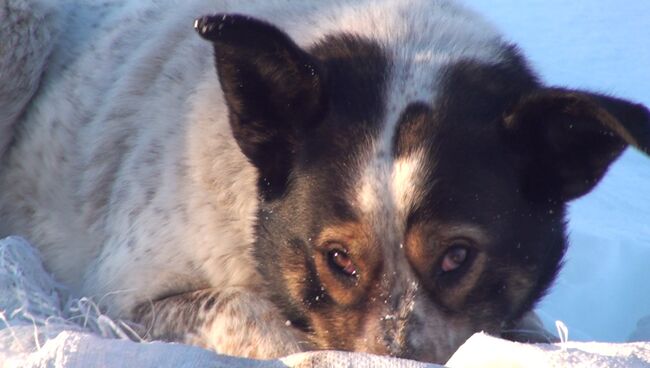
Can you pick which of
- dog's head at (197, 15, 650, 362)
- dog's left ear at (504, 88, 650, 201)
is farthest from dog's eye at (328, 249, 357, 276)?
dog's left ear at (504, 88, 650, 201)

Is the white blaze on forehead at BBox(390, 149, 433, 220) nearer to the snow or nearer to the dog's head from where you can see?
the dog's head

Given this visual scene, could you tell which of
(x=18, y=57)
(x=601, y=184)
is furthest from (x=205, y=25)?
(x=601, y=184)

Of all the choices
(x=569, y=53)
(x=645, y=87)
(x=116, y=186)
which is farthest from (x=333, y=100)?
(x=569, y=53)

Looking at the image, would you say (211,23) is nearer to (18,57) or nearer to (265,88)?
(265,88)

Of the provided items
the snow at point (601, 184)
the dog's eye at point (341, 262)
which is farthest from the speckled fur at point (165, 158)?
the snow at point (601, 184)

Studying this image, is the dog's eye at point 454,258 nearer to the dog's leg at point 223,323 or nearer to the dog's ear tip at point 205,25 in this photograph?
the dog's leg at point 223,323
